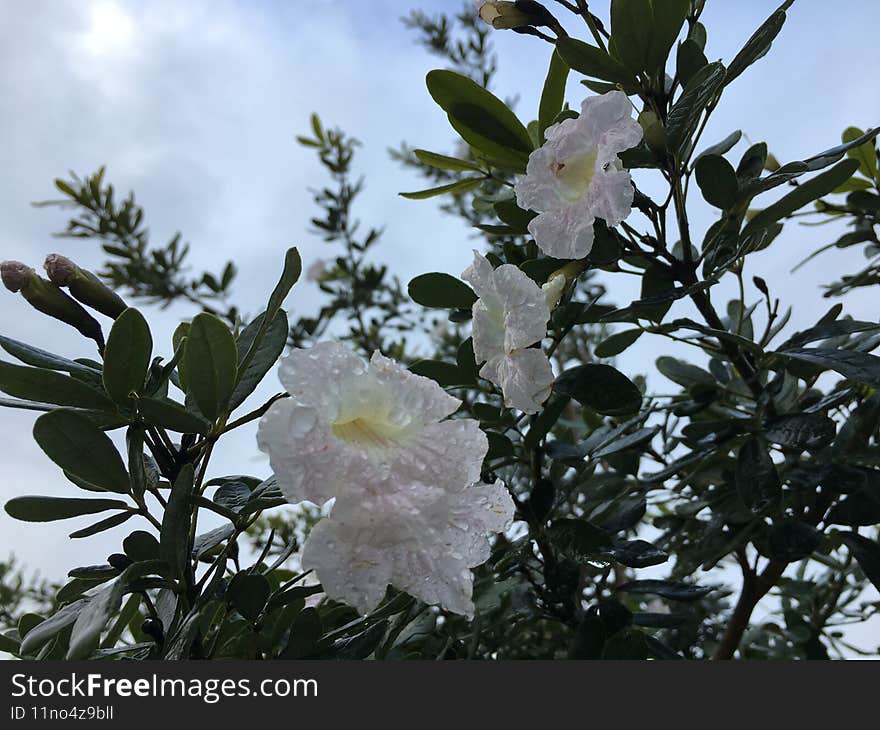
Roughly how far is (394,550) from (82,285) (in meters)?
0.42

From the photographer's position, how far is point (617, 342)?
1060 mm

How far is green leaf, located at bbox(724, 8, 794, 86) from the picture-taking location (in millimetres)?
839

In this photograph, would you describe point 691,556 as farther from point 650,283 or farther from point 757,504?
point 650,283

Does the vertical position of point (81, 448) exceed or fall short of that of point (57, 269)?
it falls short

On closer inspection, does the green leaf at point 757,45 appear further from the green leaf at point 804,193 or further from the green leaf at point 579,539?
the green leaf at point 579,539

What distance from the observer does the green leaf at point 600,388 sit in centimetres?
85

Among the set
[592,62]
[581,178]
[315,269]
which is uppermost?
[315,269]

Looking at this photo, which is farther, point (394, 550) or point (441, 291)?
point (441, 291)

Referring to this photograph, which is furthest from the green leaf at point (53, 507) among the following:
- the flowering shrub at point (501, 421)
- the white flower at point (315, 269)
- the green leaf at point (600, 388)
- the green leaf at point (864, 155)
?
the white flower at point (315, 269)

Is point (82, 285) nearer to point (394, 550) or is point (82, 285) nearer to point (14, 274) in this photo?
point (14, 274)

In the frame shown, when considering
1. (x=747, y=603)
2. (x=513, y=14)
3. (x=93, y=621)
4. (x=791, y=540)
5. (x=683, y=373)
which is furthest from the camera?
(x=683, y=373)

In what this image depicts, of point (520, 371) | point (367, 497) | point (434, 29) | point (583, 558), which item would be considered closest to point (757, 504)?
point (583, 558)

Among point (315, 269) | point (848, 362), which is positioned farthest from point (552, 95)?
point (315, 269)

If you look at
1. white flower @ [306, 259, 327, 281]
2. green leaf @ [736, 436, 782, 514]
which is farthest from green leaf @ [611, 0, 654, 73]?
white flower @ [306, 259, 327, 281]
